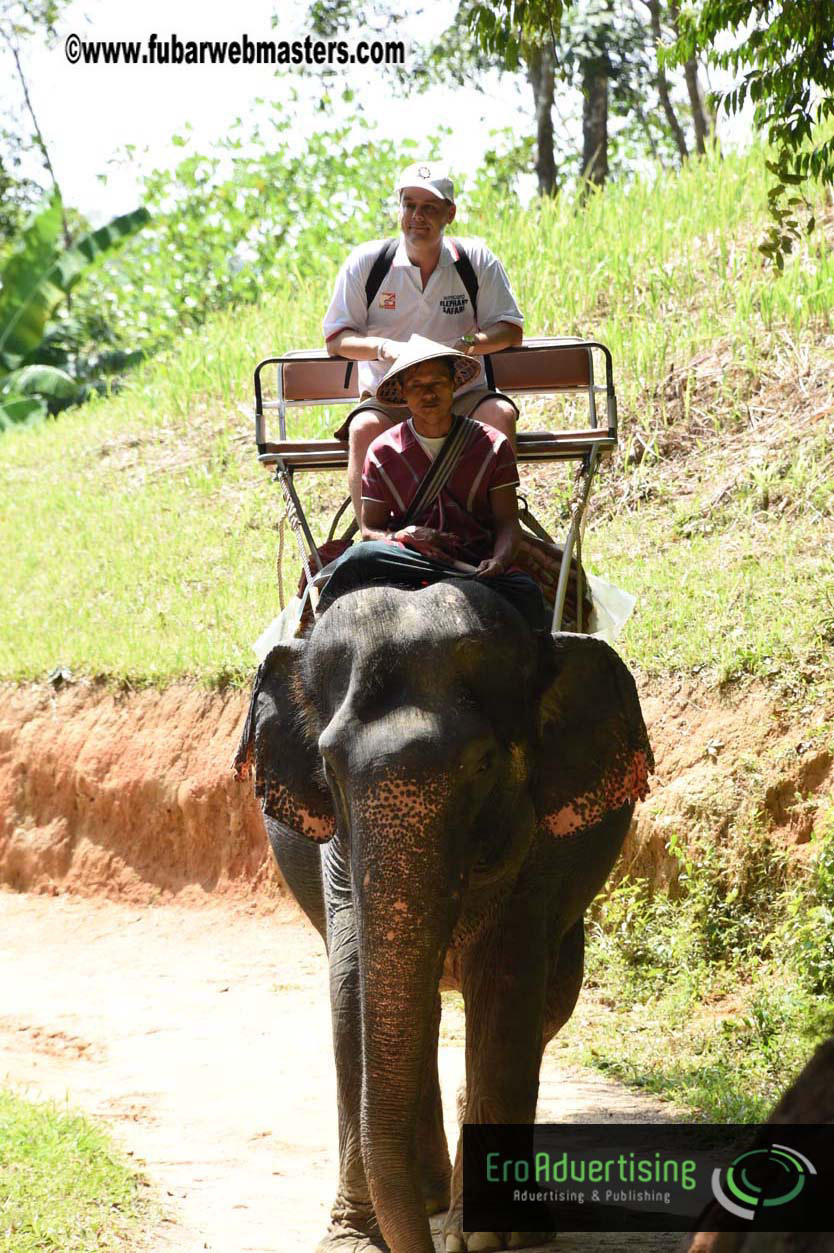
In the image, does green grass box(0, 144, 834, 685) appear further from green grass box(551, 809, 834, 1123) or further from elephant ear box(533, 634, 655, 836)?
elephant ear box(533, 634, 655, 836)

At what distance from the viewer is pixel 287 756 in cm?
425

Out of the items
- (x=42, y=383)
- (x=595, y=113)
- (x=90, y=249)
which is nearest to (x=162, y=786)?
(x=595, y=113)

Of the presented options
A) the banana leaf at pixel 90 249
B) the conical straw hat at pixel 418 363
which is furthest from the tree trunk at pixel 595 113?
the conical straw hat at pixel 418 363

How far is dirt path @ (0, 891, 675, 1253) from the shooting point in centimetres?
525

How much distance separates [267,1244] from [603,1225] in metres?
0.96

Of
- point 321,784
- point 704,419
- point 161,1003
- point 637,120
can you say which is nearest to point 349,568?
point 321,784

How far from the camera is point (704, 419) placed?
11.4 m

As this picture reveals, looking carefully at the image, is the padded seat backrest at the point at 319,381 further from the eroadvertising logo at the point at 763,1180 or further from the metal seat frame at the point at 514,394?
the eroadvertising logo at the point at 763,1180

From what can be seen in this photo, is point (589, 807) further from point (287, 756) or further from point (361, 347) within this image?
A: point (361, 347)

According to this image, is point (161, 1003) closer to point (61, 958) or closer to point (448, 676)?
point (61, 958)

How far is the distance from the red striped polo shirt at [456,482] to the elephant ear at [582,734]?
0.44 metres

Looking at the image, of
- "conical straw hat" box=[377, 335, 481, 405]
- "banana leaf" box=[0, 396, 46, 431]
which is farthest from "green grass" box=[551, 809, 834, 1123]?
"banana leaf" box=[0, 396, 46, 431]

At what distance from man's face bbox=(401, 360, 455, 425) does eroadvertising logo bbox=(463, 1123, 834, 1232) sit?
192 cm

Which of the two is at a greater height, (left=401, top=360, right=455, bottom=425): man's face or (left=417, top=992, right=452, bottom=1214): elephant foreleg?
(left=401, top=360, right=455, bottom=425): man's face
